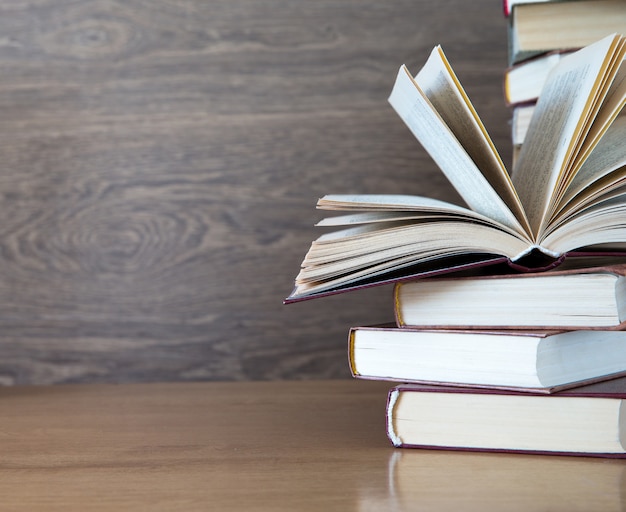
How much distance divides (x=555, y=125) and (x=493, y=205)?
0.40 feet

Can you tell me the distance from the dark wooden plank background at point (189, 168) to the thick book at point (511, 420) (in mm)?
533

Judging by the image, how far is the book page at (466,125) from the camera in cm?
67

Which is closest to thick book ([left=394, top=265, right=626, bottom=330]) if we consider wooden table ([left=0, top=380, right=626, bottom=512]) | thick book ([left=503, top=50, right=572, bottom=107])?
wooden table ([left=0, top=380, right=626, bottom=512])

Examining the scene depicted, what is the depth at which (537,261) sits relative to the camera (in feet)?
2.34

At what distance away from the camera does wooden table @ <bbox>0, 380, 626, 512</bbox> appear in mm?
538

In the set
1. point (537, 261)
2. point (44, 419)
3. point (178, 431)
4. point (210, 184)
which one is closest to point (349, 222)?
point (537, 261)

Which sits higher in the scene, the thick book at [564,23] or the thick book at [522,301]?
the thick book at [564,23]

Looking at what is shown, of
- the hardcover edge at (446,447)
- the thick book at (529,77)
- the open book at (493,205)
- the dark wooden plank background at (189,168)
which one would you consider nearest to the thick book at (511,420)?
the hardcover edge at (446,447)

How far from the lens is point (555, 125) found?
724mm

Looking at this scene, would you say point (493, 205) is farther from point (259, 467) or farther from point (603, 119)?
point (259, 467)

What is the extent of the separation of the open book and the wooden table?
152 mm

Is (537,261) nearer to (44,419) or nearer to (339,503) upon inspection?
(339,503)

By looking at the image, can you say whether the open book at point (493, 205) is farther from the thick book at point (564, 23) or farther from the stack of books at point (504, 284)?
the thick book at point (564, 23)

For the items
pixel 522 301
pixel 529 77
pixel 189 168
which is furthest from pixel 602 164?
pixel 189 168
